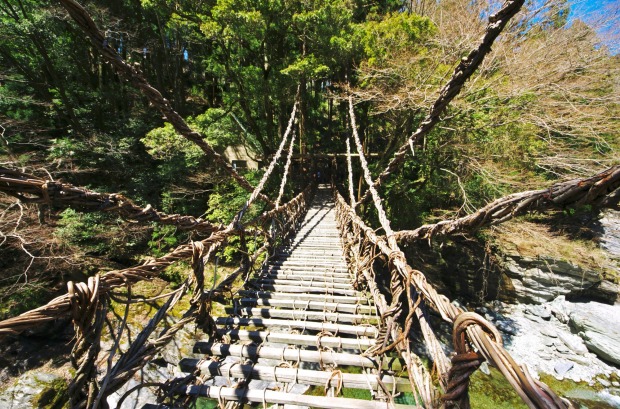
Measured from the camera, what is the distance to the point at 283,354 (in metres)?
1.43

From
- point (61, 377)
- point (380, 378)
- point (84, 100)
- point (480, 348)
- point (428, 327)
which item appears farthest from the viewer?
point (84, 100)

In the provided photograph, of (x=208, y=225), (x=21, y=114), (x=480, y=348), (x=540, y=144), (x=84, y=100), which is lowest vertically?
(x=480, y=348)

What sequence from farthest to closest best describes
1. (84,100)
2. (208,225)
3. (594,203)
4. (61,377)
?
(84,100)
(61,377)
(208,225)
(594,203)

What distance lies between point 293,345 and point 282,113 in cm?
967

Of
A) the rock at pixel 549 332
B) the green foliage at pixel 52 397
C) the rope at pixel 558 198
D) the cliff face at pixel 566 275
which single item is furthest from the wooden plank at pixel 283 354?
the rock at pixel 549 332

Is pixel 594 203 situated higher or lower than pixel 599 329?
higher

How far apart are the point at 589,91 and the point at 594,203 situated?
6.95m

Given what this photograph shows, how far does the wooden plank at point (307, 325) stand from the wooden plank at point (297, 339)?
0.10 metres

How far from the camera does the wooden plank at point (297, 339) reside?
1.51 metres

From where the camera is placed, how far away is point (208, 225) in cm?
180

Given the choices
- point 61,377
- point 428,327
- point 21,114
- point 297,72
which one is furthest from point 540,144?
point 21,114

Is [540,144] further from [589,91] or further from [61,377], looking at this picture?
[61,377]

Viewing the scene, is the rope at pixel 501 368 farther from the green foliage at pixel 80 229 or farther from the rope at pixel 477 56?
the green foliage at pixel 80 229

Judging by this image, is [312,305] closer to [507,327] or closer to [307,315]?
[307,315]
